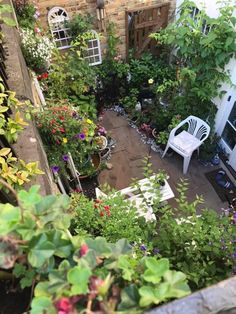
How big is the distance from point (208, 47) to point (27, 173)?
391cm

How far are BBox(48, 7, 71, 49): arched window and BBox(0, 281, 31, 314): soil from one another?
17.8ft

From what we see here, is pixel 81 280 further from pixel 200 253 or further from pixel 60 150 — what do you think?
pixel 60 150

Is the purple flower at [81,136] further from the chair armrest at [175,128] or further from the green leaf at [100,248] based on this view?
the green leaf at [100,248]

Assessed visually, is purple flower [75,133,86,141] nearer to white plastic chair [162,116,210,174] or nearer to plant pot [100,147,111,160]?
plant pot [100,147,111,160]

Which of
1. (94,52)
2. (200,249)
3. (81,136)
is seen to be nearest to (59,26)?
(94,52)

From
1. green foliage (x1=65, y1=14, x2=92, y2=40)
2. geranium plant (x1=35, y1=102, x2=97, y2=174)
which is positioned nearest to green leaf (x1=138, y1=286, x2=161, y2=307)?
geranium plant (x1=35, y1=102, x2=97, y2=174)

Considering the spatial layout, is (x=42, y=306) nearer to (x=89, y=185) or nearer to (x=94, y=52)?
(x=89, y=185)

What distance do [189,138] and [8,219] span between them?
512 cm

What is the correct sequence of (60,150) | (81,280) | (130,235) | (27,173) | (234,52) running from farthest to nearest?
(234,52) → (60,150) → (130,235) → (27,173) → (81,280)

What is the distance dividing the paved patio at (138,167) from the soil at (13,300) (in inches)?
153

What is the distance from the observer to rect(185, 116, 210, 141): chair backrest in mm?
5272

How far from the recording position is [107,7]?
18.2 ft

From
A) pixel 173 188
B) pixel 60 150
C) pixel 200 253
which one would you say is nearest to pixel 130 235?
pixel 200 253

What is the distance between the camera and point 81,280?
66 centimetres
